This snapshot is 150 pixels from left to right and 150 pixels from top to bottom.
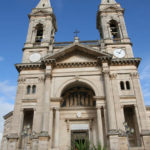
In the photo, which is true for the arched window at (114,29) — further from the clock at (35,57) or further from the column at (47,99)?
the column at (47,99)

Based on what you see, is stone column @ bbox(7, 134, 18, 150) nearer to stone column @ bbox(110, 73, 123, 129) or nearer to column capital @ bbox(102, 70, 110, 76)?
stone column @ bbox(110, 73, 123, 129)

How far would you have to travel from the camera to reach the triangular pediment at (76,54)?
22797 millimetres

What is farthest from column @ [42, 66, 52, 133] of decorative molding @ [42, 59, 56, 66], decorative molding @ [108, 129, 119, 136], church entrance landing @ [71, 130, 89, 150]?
decorative molding @ [108, 129, 119, 136]

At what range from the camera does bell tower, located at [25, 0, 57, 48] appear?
26.4 meters

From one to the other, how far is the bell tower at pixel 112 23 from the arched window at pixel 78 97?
24.2ft

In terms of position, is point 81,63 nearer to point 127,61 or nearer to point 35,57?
point 127,61

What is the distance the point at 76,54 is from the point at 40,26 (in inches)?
344

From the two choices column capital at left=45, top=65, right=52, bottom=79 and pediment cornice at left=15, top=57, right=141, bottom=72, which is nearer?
column capital at left=45, top=65, right=52, bottom=79

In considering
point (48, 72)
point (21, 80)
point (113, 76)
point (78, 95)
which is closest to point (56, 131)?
point (78, 95)

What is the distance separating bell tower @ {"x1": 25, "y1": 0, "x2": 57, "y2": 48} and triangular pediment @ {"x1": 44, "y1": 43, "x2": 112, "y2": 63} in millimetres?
3825

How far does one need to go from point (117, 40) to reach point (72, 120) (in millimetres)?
12548

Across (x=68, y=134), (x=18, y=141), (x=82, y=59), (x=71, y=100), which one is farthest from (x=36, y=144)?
(x=82, y=59)

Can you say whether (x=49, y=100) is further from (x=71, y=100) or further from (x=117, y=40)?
(x=117, y=40)

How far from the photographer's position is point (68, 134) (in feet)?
68.8
